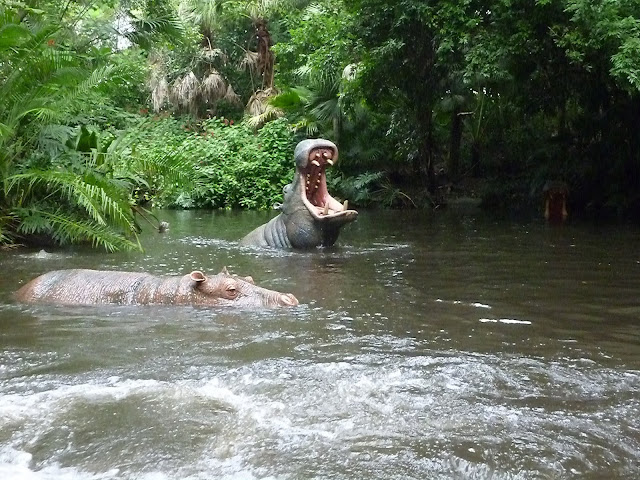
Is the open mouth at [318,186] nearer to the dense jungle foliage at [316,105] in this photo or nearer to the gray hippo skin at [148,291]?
the dense jungle foliage at [316,105]

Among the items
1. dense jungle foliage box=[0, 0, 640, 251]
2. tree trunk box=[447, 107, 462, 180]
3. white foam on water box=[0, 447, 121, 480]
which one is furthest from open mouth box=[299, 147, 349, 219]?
tree trunk box=[447, 107, 462, 180]

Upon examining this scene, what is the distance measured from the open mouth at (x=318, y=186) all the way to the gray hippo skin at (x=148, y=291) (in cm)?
381

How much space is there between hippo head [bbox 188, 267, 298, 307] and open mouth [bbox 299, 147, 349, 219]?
388 cm

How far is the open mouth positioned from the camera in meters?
10.5

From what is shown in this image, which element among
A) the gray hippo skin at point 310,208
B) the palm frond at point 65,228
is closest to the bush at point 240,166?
the gray hippo skin at point 310,208

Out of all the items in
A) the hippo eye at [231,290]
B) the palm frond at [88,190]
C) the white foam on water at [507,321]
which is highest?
the palm frond at [88,190]

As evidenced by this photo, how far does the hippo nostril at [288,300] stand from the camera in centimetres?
652

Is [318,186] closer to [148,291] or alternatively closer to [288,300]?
[288,300]

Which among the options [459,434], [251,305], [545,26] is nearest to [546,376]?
[459,434]

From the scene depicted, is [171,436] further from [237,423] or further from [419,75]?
[419,75]

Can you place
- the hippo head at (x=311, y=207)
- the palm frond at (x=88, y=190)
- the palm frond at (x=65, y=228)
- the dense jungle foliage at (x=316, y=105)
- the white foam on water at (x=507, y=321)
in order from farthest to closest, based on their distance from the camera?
the hippo head at (x=311, y=207) → the dense jungle foliage at (x=316, y=105) → the palm frond at (x=65, y=228) → the palm frond at (x=88, y=190) → the white foam on water at (x=507, y=321)

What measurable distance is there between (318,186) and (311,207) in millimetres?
571

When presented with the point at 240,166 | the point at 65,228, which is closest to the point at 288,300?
the point at 65,228

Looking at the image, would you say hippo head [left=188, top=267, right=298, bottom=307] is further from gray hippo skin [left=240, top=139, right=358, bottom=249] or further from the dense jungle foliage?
gray hippo skin [left=240, top=139, right=358, bottom=249]
